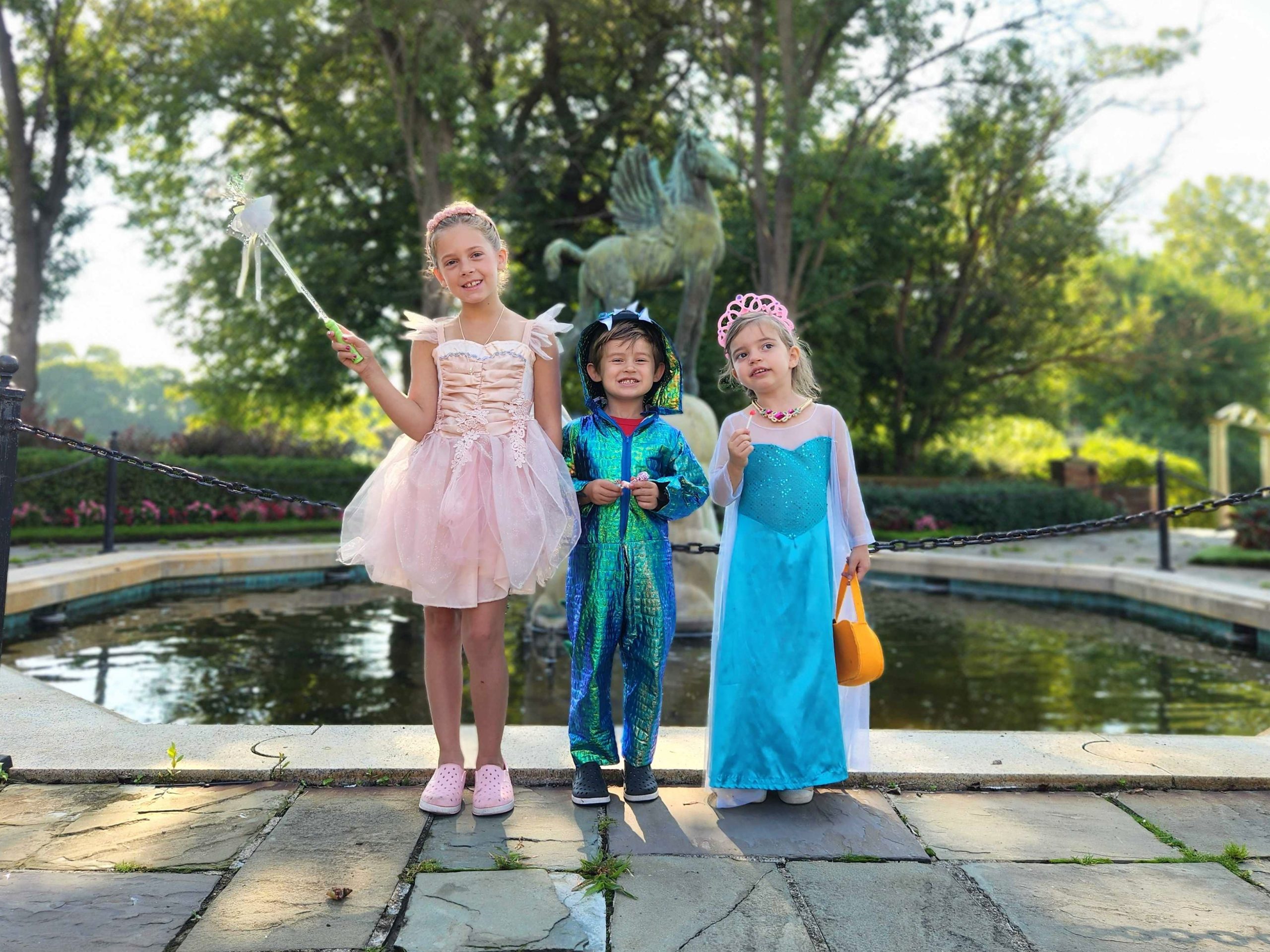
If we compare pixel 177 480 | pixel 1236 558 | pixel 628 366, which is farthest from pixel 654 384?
pixel 177 480

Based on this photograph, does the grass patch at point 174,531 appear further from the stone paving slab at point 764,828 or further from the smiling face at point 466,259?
the stone paving slab at point 764,828

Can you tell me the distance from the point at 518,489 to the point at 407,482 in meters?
0.34

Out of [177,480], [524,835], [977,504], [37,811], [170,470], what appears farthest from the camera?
[977,504]

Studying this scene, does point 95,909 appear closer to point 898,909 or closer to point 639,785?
point 639,785

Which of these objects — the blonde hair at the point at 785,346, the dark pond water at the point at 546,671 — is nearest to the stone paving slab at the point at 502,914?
the blonde hair at the point at 785,346

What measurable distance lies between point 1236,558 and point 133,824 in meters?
10.9

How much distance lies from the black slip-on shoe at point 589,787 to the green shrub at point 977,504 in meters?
13.5

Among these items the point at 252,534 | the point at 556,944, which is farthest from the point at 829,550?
the point at 252,534

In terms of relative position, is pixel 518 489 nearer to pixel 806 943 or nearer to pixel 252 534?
pixel 806 943

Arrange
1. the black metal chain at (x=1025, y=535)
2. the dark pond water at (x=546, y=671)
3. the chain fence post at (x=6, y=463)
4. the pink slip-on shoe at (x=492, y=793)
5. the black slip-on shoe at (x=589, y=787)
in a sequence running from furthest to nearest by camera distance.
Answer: the dark pond water at (x=546, y=671) < the black metal chain at (x=1025, y=535) < the chain fence post at (x=6, y=463) < the black slip-on shoe at (x=589, y=787) < the pink slip-on shoe at (x=492, y=793)

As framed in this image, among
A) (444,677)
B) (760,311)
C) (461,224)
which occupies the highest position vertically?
(461,224)

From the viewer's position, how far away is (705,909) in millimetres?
2115

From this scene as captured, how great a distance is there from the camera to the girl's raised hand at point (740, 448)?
2863 millimetres

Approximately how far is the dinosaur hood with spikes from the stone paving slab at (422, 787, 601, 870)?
1246 mm
